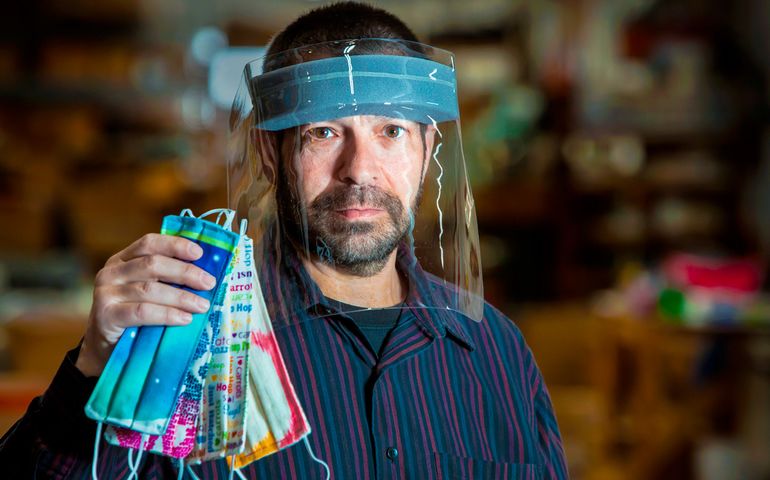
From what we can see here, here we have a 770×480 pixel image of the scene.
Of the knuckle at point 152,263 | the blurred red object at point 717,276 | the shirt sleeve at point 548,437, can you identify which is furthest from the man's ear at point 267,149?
the blurred red object at point 717,276

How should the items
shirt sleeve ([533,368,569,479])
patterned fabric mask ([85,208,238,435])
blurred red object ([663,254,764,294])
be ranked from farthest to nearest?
blurred red object ([663,254,764,294]), shirt sleeve ([533,368,569,479]), patterned fabric mask ([85,208,238,435])

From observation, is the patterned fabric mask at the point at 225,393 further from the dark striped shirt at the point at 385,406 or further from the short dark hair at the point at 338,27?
the short dark hair at the point at 338,27

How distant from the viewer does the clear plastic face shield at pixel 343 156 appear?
3.14ft

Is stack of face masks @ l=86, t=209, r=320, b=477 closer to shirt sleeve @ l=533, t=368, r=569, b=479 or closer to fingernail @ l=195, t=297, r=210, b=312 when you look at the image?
fingernail @ l=195, t=297, r=210, b=312

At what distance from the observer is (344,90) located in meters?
0.95

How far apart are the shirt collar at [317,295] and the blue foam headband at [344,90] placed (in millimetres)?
153

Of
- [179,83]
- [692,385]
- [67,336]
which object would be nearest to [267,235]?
[67,336]

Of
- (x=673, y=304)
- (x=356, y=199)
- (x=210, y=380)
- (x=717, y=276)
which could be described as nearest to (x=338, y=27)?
(x=356, y=199)

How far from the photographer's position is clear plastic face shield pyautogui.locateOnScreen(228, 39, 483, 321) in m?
0.96

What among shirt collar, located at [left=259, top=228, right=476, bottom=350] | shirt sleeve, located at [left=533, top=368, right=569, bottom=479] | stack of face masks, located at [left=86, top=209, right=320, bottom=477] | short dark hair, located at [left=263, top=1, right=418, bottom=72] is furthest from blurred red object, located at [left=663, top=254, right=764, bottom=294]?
stack of face masks, located at [left=86, top=209, right=320, bottom=477]

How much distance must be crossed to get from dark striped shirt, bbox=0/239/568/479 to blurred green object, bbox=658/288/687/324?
257 centimetres

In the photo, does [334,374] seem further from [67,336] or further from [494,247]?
[494,247]

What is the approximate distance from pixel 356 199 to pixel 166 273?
0.24 metres

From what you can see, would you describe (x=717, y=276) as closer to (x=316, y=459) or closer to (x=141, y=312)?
(x=316, y=459)
